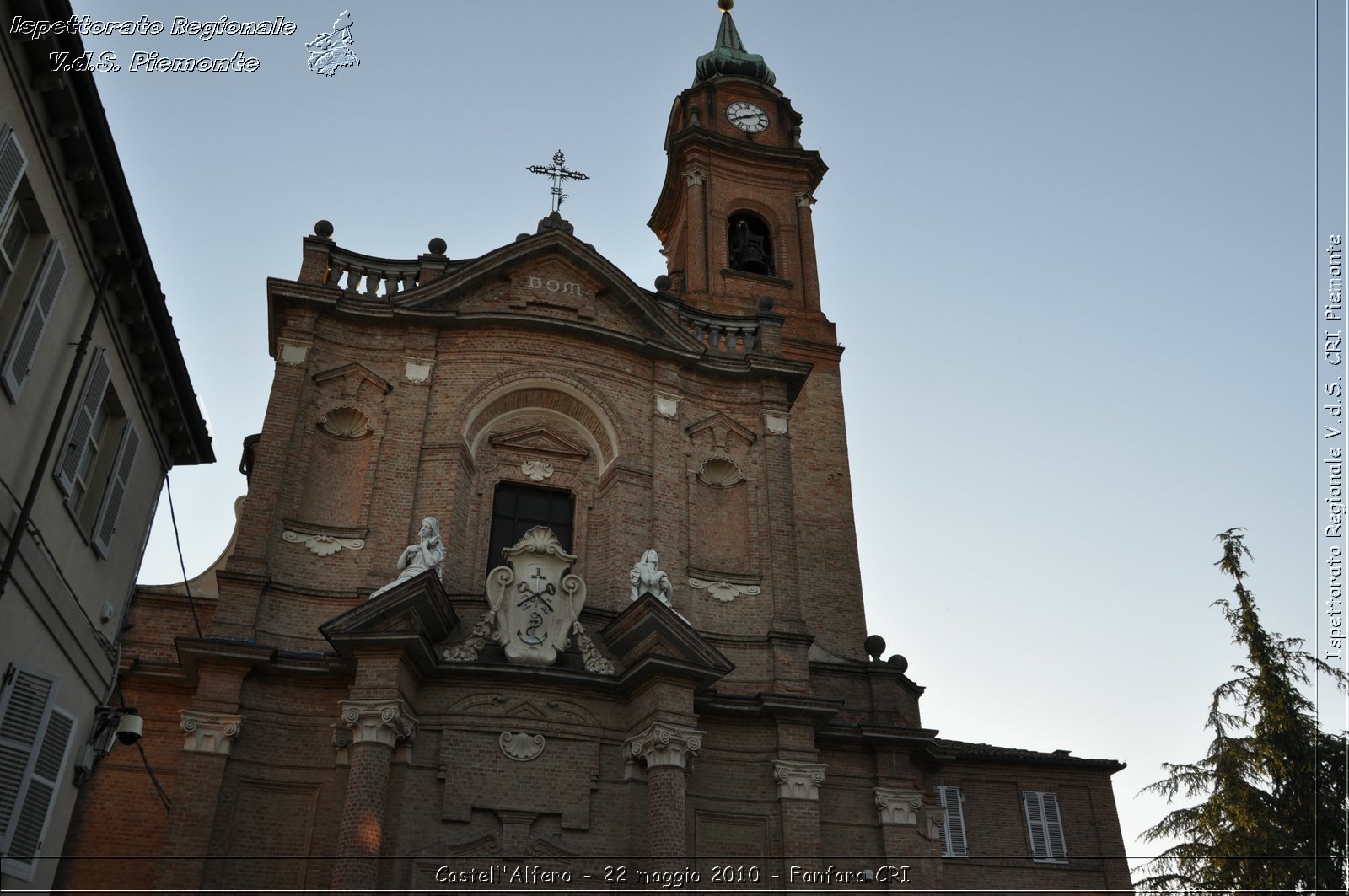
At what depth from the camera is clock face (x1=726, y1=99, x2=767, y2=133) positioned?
98.1 ft

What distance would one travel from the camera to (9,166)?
28.5ft

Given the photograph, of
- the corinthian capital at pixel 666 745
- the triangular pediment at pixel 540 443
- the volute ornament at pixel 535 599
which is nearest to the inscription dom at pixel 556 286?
the triangular pediment at pixel 540 443

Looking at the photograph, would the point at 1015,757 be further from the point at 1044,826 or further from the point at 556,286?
the point at 556,286

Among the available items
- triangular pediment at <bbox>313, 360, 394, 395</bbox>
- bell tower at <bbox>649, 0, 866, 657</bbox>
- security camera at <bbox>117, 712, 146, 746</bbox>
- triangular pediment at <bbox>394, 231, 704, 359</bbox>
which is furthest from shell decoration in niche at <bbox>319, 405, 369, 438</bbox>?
security camera at <bbox>117, 712, 146, 746</bbox>

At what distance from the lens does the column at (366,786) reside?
13672mm

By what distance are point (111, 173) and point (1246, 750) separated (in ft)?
62.7

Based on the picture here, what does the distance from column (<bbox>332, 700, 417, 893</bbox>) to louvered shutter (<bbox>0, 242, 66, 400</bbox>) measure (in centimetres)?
675

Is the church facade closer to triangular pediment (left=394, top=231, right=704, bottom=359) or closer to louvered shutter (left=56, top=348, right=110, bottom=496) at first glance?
triangular pediment (left=394, top=231, right=704, bottom=359)

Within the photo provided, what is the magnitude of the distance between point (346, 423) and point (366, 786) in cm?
649

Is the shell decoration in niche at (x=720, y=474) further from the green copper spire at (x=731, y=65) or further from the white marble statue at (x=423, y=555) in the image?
the green copper spire at (x=731, y=65)

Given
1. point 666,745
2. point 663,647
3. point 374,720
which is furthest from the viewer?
point 663,647

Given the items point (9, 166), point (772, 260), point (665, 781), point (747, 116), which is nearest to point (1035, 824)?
point (665, 781)

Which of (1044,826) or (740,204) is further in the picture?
(740,204)

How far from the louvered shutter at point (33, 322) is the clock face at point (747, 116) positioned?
877 inches
